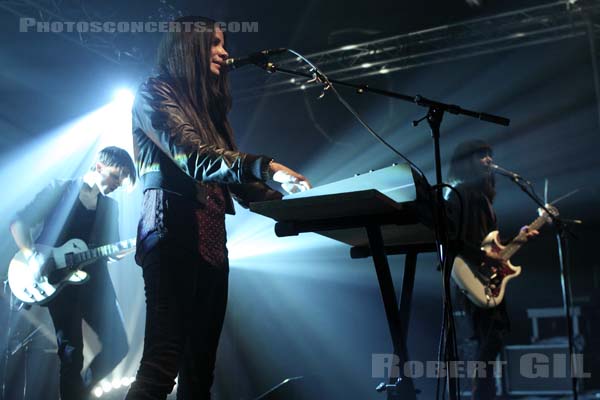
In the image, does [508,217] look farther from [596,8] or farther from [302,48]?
[302,48]

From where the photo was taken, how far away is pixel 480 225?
14.1 ft

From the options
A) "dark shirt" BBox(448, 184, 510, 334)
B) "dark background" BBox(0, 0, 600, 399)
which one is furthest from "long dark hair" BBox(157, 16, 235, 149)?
"dark background" BBox(0, 0, 600, 399)

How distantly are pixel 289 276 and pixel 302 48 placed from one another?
2355 millimetres

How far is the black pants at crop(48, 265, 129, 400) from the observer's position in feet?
Result: 12.0

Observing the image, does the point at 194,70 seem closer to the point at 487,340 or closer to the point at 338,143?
the point at 487,340

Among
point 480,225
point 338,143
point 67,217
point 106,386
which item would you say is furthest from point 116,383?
point 338,143

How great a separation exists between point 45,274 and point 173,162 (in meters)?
2.29

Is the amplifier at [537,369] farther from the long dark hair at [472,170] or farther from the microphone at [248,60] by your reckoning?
the microphone at [248,60]

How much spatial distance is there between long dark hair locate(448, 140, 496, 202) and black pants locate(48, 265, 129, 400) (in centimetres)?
239

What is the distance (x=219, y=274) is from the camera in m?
2.05

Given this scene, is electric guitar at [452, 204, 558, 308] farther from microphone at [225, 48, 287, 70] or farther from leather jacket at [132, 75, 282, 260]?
leather jacket at [132, 75, 282, 260]

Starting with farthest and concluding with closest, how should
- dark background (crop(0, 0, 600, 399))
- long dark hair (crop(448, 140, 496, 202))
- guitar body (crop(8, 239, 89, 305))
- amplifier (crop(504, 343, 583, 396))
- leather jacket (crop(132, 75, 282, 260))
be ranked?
dark background (crop(0, 0, 600, 399)) → amplifier (crop(504, 343, 583, 396)) → long dark hair (crop(448, 140, 496, 202)) → guitar body (crop(8, 239, 89, 305)) → leather jacket (crop(132, 75, 282, 260))

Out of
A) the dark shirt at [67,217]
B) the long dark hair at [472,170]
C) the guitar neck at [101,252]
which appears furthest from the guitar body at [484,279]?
the dark shirt at [67,217]

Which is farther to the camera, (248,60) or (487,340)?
(487,340)
